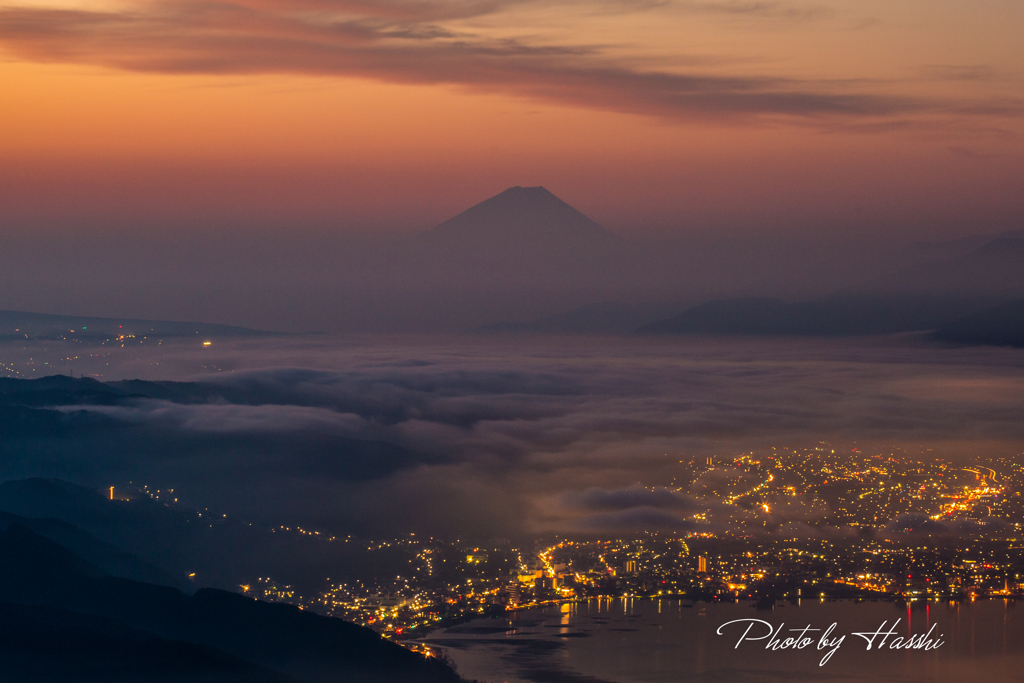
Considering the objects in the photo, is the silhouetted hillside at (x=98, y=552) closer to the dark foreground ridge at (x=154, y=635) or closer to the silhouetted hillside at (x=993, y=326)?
the dark foreground ridge at (x=154, y=635)

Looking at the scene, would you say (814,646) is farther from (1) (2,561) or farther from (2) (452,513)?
(1) (2,561)

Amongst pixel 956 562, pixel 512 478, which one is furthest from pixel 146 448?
pixel 956 562
